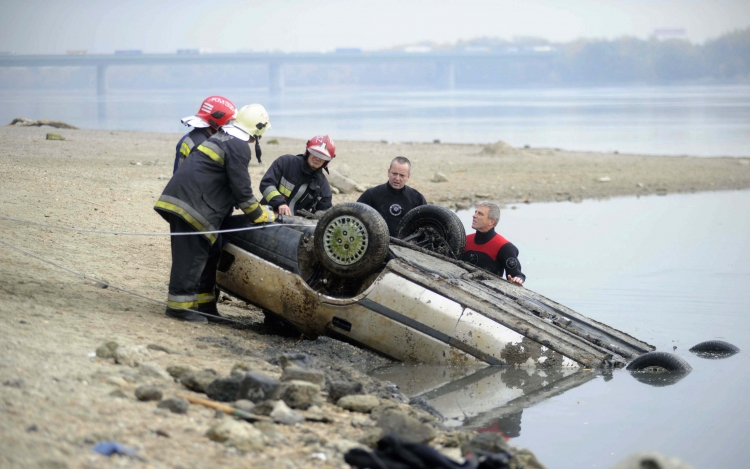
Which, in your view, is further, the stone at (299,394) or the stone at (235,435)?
the stone at (299,394)

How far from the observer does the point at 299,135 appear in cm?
3744

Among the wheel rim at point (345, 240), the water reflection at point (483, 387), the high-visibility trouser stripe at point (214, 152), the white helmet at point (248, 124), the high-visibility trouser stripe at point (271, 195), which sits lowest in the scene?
the water reflection at point (483, 387)

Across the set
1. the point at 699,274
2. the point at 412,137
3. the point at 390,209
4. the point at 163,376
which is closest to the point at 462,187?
the point at 699,274

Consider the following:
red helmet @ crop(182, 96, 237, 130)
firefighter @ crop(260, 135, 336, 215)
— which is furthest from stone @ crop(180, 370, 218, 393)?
red helmet @ crop(182, 96, 237, 130)

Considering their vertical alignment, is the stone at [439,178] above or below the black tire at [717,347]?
above

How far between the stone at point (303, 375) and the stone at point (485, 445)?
1259 millimetres

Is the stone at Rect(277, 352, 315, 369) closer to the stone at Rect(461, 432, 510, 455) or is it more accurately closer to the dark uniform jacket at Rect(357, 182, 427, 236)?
the stone at Rect(461, 432, 510, 455)

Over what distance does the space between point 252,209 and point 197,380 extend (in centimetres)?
226

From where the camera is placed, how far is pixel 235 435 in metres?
4.68

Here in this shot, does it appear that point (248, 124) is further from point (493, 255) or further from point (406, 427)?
point (406, 427)

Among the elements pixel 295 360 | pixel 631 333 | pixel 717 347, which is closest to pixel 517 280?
pixel 631 333

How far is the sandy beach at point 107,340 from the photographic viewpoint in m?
4.49

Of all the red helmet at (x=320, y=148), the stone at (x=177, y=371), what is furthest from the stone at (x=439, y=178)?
the stone at (x=177, y=371)

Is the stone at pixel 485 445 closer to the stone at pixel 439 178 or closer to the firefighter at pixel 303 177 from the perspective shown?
the firefighter at pixel 303 177
